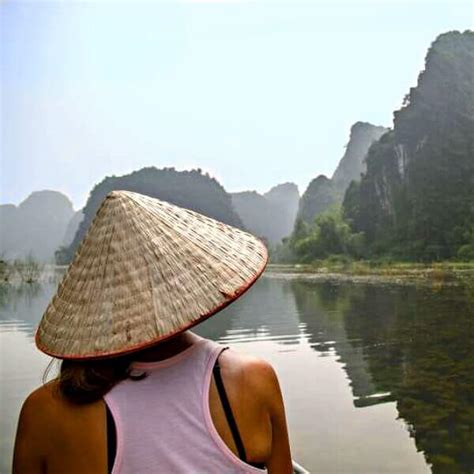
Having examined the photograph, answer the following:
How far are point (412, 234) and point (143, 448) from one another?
41.5 m

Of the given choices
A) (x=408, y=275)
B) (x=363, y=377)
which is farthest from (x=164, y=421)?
(x=408, y=275)

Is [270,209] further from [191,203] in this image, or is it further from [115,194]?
[115,194]

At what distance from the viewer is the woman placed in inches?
26.0

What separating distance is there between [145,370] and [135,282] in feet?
0.40

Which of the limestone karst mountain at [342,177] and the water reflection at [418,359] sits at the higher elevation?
the limestone karst mountain at [342,177]

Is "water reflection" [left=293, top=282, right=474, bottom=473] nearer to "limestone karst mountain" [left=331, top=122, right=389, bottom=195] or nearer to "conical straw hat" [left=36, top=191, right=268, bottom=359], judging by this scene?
"conical straw hat" [left=36, top=191, right=268, bottom=359]

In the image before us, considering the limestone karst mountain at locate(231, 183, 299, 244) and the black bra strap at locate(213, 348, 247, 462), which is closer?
the black bra strap at locate(213, 348, 247, 462)

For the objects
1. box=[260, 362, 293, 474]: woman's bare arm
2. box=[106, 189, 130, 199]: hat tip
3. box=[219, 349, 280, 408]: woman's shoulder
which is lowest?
box=[260, 362, 293, 474]: woman's bare arm

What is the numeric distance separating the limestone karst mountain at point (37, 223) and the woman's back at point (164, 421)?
424ft

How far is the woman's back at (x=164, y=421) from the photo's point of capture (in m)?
0.65

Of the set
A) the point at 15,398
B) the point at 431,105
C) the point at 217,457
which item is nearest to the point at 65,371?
the point at 217,457

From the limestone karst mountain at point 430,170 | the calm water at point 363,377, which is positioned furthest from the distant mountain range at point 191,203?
the limestone karst mountain at point 430,170

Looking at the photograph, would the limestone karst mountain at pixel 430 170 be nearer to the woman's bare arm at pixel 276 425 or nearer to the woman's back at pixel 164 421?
the woman's bare arm at pixel 276 425

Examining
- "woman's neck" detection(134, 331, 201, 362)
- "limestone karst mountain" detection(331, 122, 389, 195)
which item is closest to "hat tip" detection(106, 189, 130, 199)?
"woman's neck" detection(134, 331, 201, 362)
